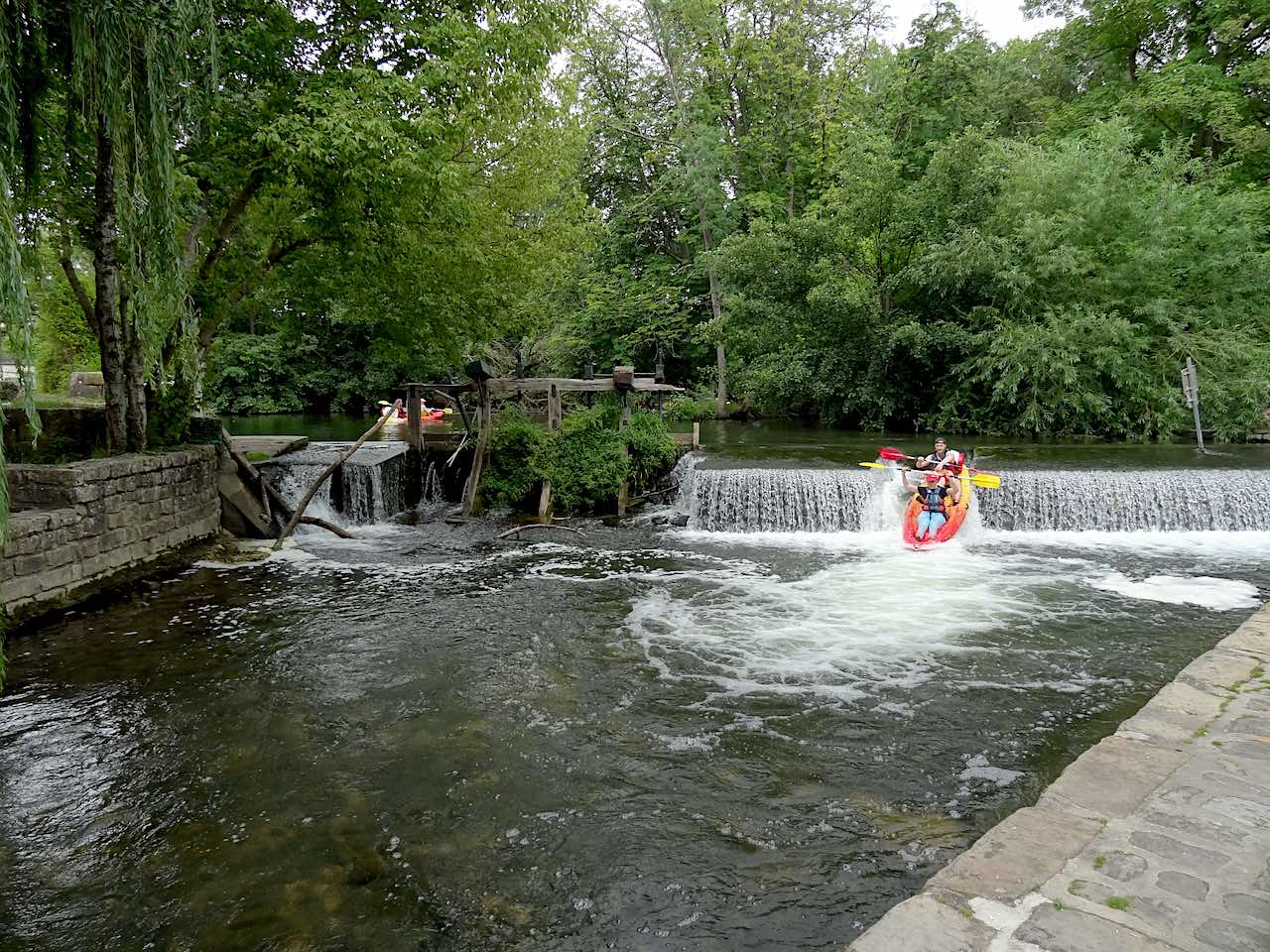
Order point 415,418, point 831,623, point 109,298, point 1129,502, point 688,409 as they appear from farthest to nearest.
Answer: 1. point 688,409
2. point 415,418
3. point 1129,502
4. point 109,298
5. point 831,623

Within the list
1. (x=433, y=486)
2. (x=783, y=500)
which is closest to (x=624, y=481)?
(x=783, y=500)

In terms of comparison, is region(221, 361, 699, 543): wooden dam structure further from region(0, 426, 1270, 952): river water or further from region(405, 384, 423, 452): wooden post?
region(0, 426, 1270, 952): river water

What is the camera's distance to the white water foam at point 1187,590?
8.17 meters

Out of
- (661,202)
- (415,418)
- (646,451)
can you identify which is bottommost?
(646,451)

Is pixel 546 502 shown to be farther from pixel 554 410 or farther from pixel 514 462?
pixel 554 410

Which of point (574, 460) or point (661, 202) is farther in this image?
point (661, 202)

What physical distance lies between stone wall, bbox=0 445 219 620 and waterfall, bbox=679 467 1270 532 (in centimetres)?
756

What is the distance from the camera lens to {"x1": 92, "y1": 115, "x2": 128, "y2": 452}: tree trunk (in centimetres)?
827

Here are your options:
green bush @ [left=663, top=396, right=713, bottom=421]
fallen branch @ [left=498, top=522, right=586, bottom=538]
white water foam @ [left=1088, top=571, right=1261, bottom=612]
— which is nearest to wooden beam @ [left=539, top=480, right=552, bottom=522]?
fallen branch @ [left=498, top=522, right=586, bottom=538]

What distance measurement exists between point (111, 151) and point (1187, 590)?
38.7 ft

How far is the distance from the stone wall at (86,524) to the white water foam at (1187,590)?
10.9 metres

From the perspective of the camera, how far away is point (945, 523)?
36.7ft

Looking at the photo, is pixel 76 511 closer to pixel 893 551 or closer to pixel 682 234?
pixel 893 551

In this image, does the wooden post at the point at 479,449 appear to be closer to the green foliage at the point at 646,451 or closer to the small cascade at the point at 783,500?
the green foliage at the point at 646,451
